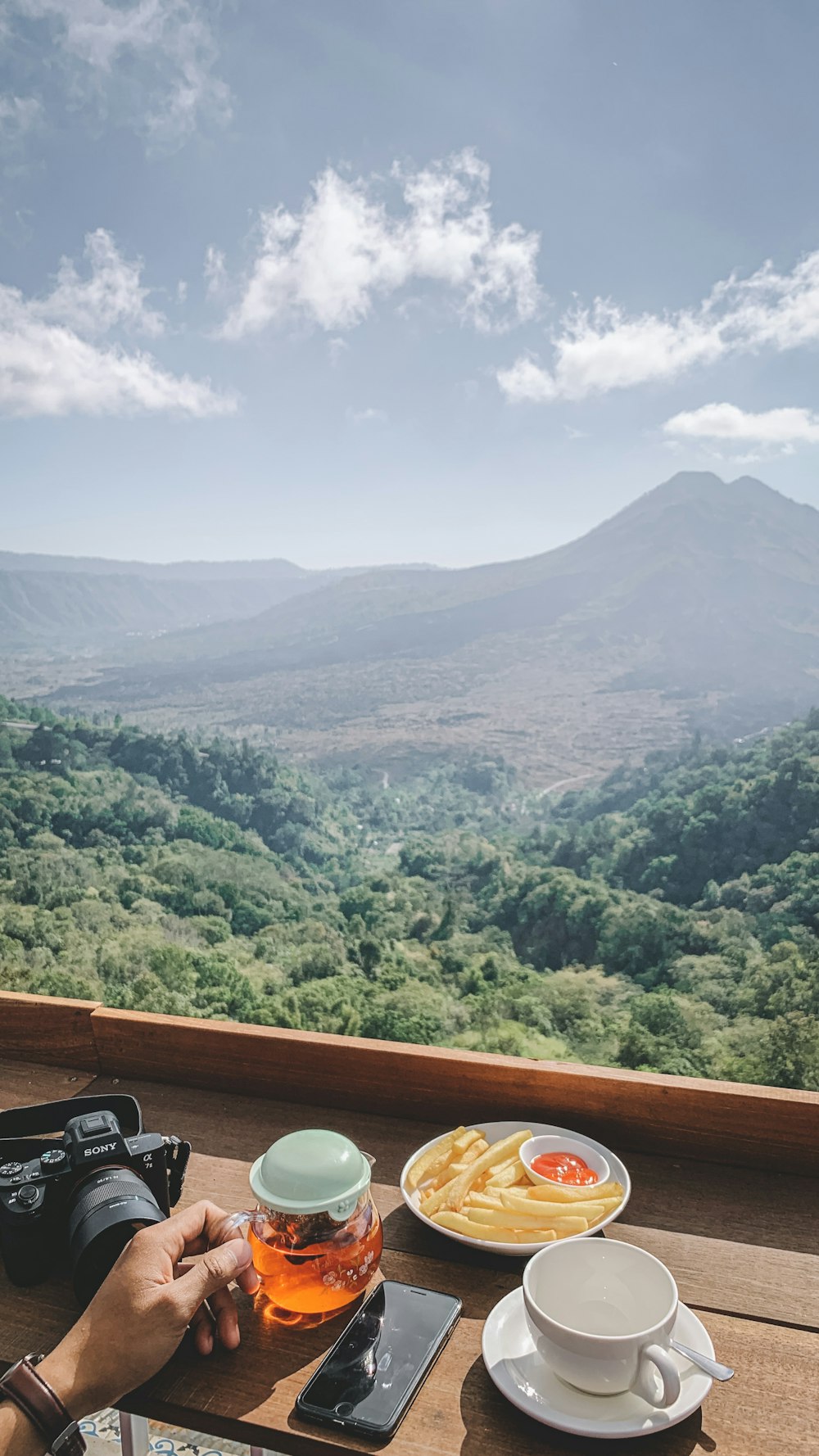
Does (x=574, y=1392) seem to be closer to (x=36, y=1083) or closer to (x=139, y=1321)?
(x=139, y=1321)

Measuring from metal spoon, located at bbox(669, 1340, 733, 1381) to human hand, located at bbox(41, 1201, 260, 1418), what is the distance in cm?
36

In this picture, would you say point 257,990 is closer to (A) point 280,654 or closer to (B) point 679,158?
(A) point 280,654

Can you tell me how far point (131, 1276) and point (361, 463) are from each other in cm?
4287

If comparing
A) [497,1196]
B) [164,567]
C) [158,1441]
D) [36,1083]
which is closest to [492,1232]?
[497,1196]

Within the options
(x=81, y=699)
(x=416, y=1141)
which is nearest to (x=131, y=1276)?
(x=416, y=1141)

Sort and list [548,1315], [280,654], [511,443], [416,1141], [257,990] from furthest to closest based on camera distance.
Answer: [511,443], [280,654], [257,990], [416,1141], [548,1315]

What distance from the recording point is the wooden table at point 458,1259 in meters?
0.68

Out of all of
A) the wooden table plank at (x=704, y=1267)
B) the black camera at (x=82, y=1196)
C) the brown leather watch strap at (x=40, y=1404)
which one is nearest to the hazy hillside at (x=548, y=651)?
the wooden table plank at (x=704, y=1267)

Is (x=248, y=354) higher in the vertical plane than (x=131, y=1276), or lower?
higher

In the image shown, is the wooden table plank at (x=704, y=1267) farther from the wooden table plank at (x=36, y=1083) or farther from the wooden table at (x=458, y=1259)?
the wooden table plank at (x=36, y=1083)

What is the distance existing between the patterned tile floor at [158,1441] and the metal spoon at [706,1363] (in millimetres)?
1597

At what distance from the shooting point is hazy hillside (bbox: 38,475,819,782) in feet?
101

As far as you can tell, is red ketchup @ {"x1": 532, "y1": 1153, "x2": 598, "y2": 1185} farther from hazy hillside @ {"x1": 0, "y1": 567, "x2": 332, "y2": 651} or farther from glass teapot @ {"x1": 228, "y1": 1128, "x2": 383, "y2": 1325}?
hazy hillside @ {"x1": 0, "y1": 567, "x2": 332, "y2": 651}

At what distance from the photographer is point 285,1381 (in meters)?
0.73
